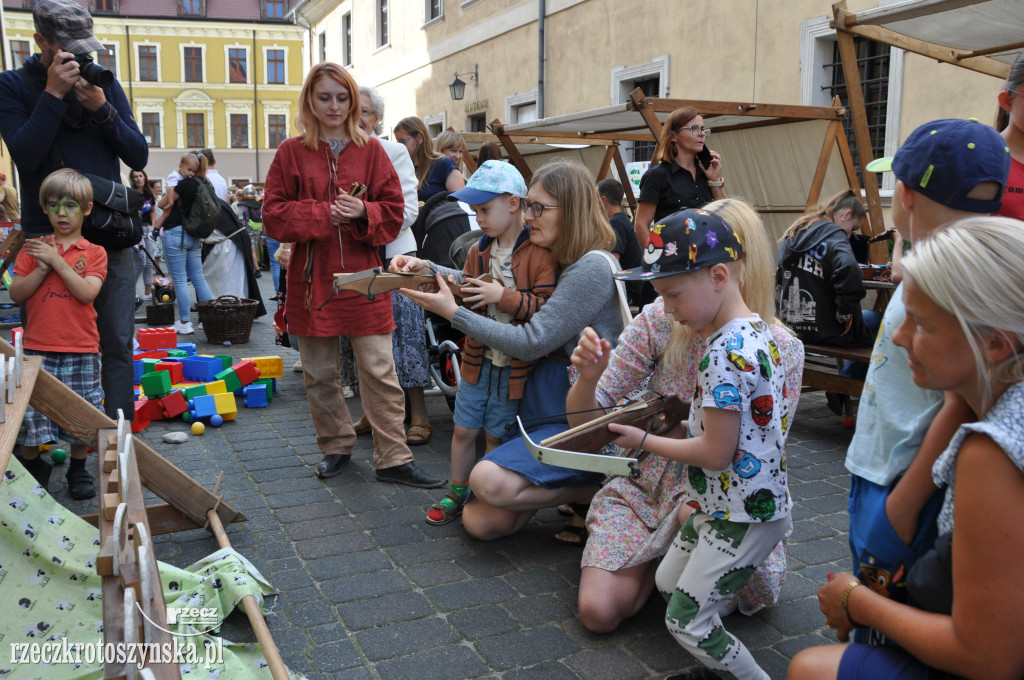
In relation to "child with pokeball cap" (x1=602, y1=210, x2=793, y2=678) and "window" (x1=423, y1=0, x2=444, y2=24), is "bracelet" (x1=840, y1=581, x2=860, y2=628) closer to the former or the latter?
"child with pokeball cap" (x1=602, y1=210, x2=793, y2=678)

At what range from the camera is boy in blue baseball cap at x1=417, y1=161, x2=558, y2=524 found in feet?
11.1

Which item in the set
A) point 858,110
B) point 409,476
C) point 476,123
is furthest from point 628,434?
point 476,123

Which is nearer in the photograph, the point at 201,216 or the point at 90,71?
the point at 90,71

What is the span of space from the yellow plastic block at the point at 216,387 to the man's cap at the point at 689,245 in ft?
13.6

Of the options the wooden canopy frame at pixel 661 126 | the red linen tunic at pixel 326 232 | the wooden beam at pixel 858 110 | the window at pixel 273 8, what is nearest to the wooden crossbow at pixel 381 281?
the red linen tunic at pixel 326 232

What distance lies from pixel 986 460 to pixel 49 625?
2467mm

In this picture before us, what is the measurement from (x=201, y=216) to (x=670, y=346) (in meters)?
7.80

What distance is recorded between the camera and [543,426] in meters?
3.45

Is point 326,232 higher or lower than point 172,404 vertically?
higher

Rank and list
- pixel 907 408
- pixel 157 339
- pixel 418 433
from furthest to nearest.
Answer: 1. pixel 157 339
2. pixel 418 433
3. pixel 907 408

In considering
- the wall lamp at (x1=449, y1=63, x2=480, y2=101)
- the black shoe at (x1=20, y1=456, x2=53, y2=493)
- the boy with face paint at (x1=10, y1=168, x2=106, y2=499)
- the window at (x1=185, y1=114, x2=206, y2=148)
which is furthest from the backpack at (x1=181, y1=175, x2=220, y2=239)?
the window at (x1=185, y1=114, x2=206, y2=148)

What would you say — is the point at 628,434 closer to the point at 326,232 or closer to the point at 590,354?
the point at 590,354

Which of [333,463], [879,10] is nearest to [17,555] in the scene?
[333,463]

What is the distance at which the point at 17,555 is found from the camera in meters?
2.54
